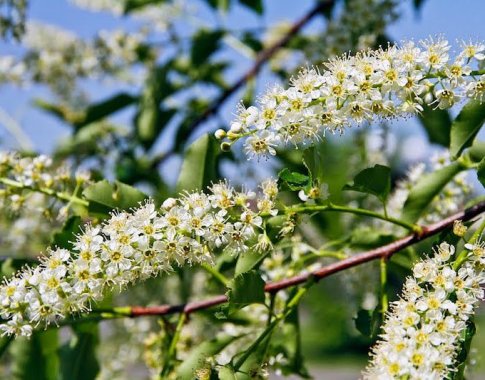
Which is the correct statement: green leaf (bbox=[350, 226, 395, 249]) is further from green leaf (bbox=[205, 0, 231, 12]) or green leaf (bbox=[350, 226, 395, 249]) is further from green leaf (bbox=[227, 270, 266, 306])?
green leaf (bbox=[205, 0, 231, 12])

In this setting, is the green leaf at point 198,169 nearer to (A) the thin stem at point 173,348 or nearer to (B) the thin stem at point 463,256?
(A) the thin stem at point 173,348

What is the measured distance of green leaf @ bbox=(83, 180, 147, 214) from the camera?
1.67m

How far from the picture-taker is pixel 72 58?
12.0 ft

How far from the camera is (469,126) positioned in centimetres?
166

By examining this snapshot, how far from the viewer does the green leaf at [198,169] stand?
1.75 m

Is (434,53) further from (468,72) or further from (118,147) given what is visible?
(118,147)

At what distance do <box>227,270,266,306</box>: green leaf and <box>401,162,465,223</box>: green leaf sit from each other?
0.45 metres

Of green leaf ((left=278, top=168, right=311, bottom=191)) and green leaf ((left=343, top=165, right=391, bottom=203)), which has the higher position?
green leaf ((left=343, top=165, right=391, bottom=203))

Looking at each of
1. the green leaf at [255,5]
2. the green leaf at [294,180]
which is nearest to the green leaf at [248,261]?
the green leaf at [294,180]

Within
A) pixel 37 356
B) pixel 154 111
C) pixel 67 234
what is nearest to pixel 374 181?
pixel 67 234

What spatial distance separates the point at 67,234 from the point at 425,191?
869 mm

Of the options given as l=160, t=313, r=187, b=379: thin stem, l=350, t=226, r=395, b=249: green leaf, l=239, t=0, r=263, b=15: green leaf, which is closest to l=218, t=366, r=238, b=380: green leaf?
l=160, t=313, r=187, b=379: thin stem

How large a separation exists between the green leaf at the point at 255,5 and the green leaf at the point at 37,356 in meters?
1.54

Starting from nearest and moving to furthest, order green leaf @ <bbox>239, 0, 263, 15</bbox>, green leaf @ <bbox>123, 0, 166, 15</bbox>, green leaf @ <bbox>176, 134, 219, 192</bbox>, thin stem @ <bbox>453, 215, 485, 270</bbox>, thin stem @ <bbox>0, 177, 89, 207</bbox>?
thin stem @ <bbox>453, 215, 485, 270</bbox>, green leaf @ <bbox>176, 134, 219, 192</bbox>, thin stem @ <bbox>0, 177, 89, 207</bbox>, green leaf @ <bbox>239, 0, 263, 15</bbox>, green leaf @ <bbox>123, 0, 166, 15</bbox>
